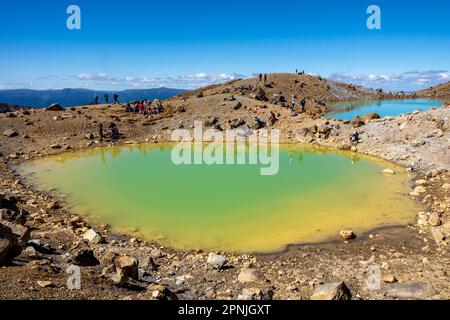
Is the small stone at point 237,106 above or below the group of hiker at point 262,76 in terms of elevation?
below

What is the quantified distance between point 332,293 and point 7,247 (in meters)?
9.55

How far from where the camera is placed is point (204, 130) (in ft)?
144

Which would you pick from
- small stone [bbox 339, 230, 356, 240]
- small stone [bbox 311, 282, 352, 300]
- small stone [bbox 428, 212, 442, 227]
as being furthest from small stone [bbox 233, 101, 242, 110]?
→ small stone [bbox 311, 282, 352, 300]

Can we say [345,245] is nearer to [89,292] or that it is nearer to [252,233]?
[252,233]

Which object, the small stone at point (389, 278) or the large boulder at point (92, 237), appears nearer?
the small stone at point (389, 278)

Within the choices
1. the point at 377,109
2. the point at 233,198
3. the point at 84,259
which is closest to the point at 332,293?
the point at 84,259

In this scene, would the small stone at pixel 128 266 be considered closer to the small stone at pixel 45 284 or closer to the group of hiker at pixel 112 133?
the small stone at pixel 45 284

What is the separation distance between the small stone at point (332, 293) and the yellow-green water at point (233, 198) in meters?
4.63

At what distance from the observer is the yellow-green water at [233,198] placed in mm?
17250

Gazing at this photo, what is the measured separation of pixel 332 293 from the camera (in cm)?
1072

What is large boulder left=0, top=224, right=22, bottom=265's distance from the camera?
1084 centimetres

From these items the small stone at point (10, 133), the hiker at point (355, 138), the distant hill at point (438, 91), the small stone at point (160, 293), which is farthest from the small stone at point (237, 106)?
the distant hill at point (438, 91)

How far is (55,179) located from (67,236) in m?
12.2
